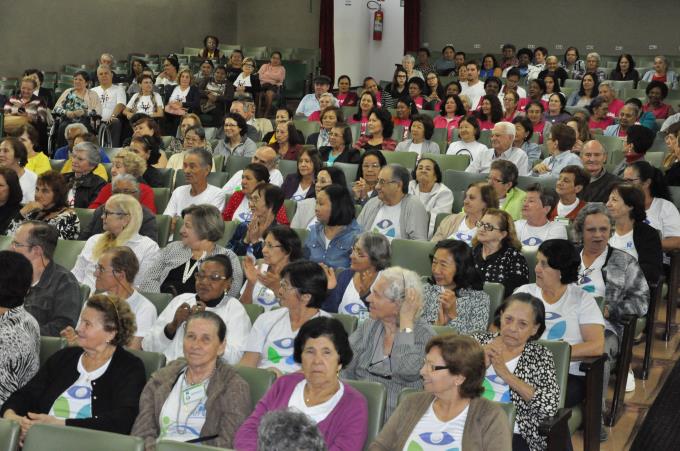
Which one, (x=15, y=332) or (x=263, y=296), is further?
(x=263, y=296)

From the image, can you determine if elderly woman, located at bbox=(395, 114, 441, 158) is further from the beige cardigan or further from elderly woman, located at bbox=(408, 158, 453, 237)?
the beige cardigan

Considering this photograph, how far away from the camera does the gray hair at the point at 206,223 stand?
5.05 metres

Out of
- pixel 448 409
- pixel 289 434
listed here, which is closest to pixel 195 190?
pixel 448 409

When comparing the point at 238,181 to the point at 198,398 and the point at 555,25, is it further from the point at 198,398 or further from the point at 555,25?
the point at 555,25

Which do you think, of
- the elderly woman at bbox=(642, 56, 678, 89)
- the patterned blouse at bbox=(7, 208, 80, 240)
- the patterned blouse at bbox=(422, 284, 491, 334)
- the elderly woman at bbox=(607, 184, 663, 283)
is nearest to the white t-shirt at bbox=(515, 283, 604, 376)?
the patterned blouse at bbox=(422, 284, 491, 334)

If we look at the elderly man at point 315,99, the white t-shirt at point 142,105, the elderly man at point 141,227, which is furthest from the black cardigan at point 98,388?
the elderly man at point 315,99

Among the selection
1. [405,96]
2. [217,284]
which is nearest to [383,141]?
[405,96]

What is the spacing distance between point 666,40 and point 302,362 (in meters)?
12.3

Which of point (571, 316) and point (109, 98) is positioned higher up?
point (109, 98)

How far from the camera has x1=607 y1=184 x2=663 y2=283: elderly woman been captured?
17.6 feet

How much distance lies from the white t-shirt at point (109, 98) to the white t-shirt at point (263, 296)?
5.55 metres

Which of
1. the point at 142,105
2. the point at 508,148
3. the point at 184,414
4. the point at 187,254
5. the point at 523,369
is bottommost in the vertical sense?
the point at 184,414

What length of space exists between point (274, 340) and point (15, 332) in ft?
3.41

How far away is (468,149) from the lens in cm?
789
